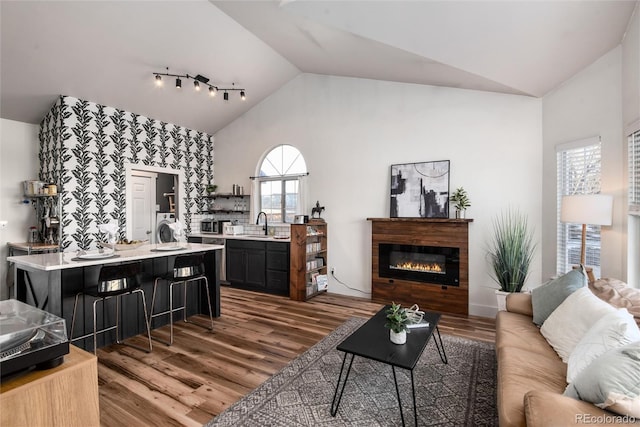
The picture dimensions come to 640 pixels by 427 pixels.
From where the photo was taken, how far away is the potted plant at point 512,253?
3.55m

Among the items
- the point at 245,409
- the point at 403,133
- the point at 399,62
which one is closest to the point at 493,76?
the point at 399,62

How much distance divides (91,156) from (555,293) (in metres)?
6.01

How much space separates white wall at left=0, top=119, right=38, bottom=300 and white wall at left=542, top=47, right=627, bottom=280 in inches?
290

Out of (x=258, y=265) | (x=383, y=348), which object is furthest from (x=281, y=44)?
(x=383, y=348)

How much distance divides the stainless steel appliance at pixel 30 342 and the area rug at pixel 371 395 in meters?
1.27

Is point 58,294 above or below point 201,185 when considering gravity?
below

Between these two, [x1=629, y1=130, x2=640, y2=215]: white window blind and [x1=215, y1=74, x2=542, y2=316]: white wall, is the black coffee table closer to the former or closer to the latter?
[x1=629, y1=130, x2=640, y2=215]: white window blind

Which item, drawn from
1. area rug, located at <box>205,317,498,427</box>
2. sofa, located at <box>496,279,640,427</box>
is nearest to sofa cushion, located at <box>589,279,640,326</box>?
sofa, located at <box>496,279,640,427</box>

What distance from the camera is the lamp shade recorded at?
8.28 ft

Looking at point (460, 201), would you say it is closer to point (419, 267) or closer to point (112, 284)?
point (419, 267)

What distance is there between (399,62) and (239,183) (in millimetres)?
3863

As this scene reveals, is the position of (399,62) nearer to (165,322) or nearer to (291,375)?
(291,375)

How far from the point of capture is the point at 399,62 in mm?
3672

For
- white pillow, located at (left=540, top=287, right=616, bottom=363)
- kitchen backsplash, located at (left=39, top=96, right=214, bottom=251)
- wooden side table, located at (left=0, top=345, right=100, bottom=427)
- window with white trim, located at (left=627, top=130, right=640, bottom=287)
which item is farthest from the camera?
kitchen backsplash, located at (left=39, top=96, right=214, bottom=251)
